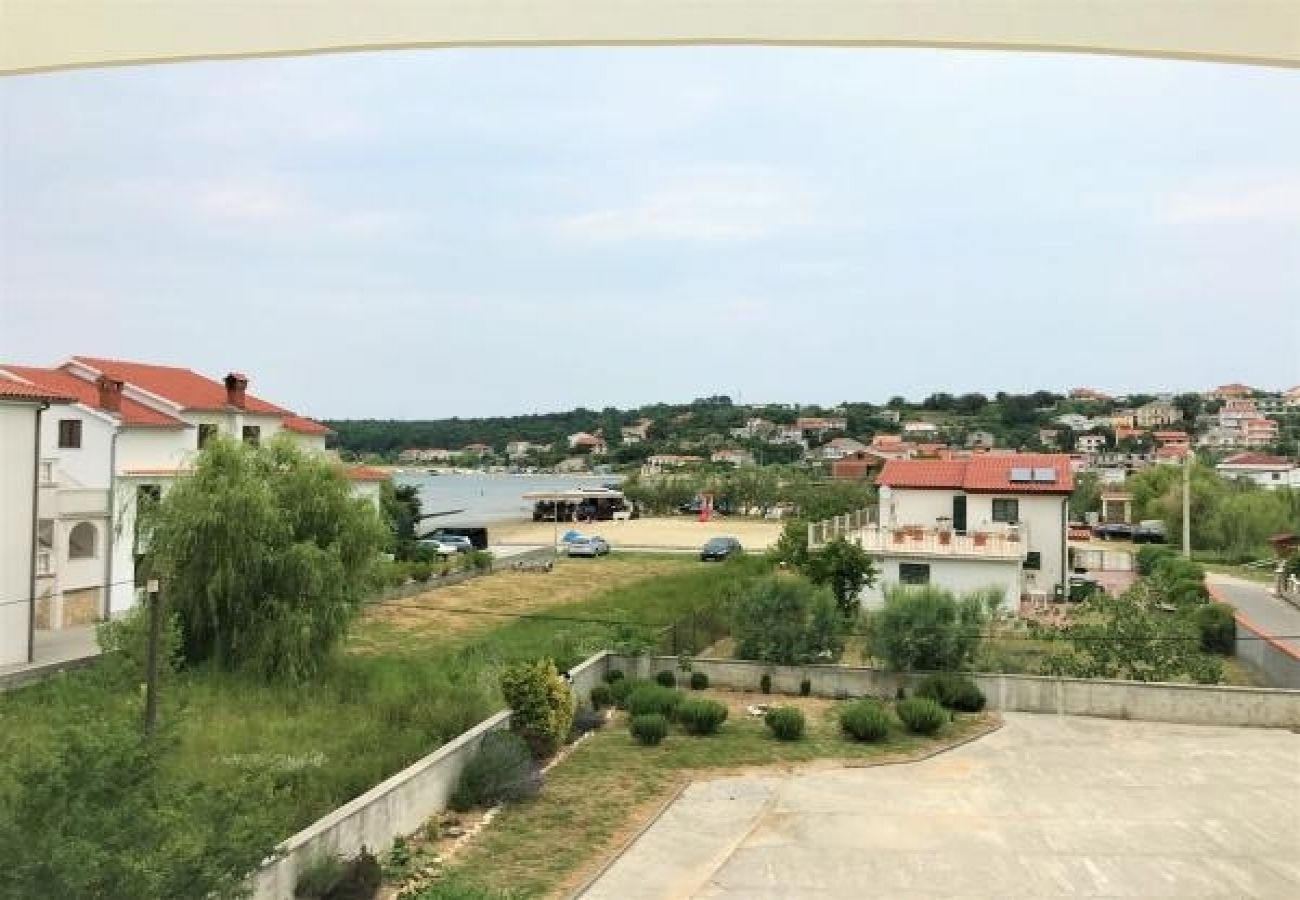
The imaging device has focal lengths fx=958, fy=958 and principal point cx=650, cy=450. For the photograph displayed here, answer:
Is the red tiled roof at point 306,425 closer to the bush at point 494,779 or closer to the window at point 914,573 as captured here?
the window at point 914,573

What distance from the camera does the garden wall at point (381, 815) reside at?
7143 mm

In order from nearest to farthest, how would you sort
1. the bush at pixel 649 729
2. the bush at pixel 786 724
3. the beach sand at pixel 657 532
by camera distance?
1. the bush at pixel 649 729
2. the bush at pixel 786 724
3. the beach sand at pixel 657 532

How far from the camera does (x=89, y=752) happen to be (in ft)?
15.0

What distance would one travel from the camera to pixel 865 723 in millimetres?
12875

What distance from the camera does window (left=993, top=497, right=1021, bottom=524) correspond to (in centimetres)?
2256

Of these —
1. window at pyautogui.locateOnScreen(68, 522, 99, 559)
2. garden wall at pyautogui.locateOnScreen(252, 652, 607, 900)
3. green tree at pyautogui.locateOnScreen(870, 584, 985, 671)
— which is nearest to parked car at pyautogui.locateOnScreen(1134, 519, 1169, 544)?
green tree at pyautogui.locateOnScreen(870, 584, 985, 671)

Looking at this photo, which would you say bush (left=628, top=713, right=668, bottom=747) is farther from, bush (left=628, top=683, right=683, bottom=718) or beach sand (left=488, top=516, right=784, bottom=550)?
beach sand (left=488, top=516, right=784, bottom=550)

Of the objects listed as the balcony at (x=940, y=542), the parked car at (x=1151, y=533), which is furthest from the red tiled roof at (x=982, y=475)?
the parked car at (x=1151, y=533)

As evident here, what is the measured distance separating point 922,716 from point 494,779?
20.3 feet

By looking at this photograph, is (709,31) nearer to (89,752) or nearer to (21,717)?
(89,752)

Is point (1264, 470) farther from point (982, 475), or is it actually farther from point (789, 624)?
point (789, 624)

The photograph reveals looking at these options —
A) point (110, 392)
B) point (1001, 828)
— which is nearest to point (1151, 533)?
point (1001, 828)

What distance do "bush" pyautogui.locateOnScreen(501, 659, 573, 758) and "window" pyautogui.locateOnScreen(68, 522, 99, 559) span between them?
37.9ft

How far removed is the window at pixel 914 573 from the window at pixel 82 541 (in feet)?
54.8
